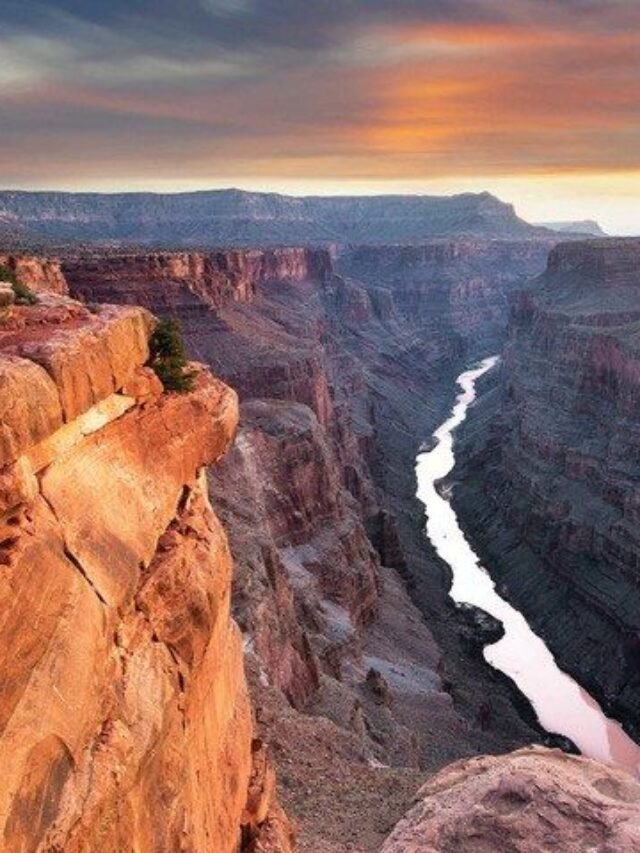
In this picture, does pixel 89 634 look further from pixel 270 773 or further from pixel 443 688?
pixel 443 688

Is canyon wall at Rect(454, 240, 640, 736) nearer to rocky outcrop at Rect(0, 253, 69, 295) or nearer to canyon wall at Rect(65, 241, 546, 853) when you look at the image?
canyon wall at Rect(65, 241, 546, 853)

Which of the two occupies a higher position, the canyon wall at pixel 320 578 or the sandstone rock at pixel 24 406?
the sandstone rock at pixel 24 406

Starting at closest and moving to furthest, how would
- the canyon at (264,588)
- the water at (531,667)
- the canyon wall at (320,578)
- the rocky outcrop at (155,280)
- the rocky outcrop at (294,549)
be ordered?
the canyon at (264,588)
the canyon wall at (320,578)
the rocky outcrop at (294,549)
the water at (531,667)
the rocky outcrop at (155,280)

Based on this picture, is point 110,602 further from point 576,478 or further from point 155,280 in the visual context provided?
point 576,478

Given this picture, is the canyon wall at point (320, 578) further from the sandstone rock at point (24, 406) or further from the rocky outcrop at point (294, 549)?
the sandstone rock at point (24, 406)

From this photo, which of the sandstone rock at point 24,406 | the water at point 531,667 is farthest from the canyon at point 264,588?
the water at point 531,667
